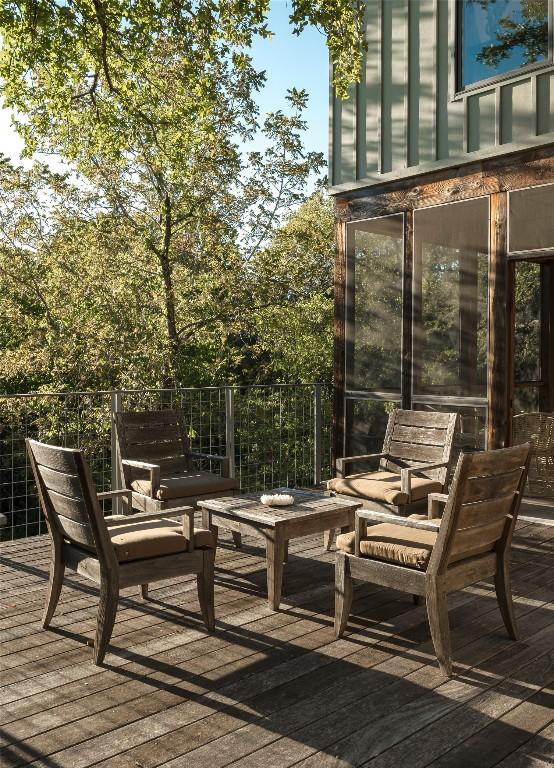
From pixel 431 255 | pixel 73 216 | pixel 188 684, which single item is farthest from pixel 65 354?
pixel 188 684

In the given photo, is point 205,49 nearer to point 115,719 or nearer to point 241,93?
point 241,93

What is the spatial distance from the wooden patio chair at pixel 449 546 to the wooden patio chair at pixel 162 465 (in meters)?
1.73

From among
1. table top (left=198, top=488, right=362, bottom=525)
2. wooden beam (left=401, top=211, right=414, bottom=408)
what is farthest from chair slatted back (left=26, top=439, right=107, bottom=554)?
wooden beam (left=401, top=211, right=414, bottom=408)

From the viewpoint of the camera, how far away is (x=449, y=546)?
3219 millimetres

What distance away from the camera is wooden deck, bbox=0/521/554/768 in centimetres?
256

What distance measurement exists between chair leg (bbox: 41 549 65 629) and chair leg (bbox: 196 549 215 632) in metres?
0.70

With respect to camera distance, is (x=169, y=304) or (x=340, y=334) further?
(x=169, y=304)

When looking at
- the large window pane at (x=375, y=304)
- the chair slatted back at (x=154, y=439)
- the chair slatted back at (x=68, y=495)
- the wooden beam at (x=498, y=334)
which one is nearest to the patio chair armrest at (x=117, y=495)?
the chair slatted back at (x=68, y=495)

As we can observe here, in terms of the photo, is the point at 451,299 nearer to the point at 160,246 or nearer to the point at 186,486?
the point at 186,486

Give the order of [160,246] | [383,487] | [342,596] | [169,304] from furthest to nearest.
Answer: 1. [160,246]
2. [169,304]
3. [383,487]
4. [342,596]

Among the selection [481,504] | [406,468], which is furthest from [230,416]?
[481,504]

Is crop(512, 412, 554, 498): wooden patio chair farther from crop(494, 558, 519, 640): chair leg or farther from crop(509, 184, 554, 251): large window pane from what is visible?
crop(494, 558, 519, 640): chair leg

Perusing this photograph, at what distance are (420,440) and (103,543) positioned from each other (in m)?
3.14

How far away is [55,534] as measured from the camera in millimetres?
3721
